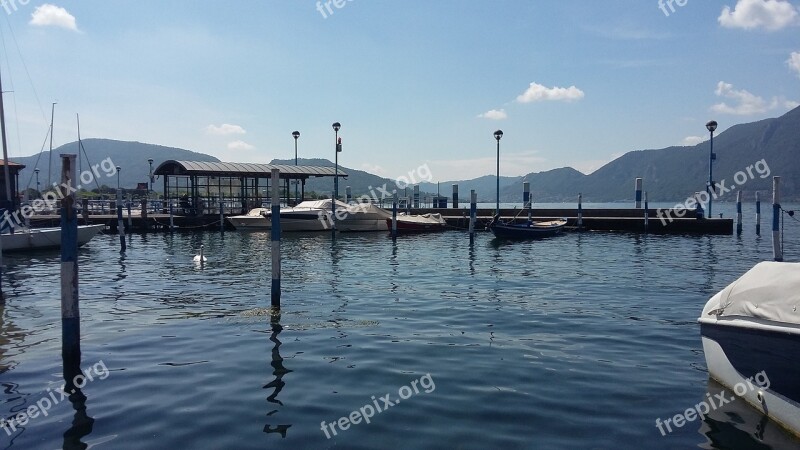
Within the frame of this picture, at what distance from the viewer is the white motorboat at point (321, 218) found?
4366 cm

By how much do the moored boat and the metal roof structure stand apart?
34.8ft

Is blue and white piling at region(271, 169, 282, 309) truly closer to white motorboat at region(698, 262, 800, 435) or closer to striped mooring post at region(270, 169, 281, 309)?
striped mooring post at region(270, 169, 281, 309)

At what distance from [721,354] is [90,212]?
2178 inches

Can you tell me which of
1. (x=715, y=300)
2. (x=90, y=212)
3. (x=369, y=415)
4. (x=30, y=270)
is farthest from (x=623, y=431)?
(x=90, y=212)

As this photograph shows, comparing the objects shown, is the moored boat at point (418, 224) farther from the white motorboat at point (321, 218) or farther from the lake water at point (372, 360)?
the lake water at point (372, 360)

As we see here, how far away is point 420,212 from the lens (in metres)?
57.4

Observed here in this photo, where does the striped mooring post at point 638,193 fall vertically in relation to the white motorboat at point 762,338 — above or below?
above

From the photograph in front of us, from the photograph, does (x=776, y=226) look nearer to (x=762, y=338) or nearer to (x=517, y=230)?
(x=762, y=338)

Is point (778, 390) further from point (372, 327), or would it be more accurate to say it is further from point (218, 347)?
point (218, 347)
